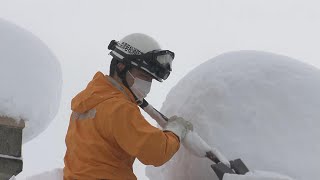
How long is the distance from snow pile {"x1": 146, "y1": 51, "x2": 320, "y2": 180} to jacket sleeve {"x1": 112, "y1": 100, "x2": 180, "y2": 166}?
1.47 feet

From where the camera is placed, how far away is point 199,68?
3699mm

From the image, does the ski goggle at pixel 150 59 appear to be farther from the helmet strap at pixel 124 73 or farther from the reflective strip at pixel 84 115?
the reflective strip at pixel 84 115

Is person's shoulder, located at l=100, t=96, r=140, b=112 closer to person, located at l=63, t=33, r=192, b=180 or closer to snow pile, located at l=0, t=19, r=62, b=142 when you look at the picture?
person, located at l=63, t=33, r=192, b=180

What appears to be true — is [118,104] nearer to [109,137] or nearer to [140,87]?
[109,137]

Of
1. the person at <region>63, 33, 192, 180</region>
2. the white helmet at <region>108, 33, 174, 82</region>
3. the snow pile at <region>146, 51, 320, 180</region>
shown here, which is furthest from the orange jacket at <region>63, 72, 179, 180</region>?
the snow pile at <region>146, 51, 320, 180</region>

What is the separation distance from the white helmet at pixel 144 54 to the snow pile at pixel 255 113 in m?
0.38

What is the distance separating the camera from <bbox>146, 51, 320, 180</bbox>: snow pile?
3.00 m

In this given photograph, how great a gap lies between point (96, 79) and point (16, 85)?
9.38 ft

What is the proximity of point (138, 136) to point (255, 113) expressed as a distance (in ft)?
2.49

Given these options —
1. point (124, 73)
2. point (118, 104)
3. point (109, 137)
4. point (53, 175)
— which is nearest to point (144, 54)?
point (124, 73)

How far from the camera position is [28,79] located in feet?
19.2

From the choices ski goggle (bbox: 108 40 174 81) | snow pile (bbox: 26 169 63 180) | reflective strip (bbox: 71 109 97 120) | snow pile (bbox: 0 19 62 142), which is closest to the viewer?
reflective strip (bbox: 71 109 97 120)

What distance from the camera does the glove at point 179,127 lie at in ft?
9.96

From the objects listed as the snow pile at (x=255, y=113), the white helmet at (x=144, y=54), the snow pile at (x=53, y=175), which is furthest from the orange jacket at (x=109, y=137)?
the snow pile at (x=53, y=175)
